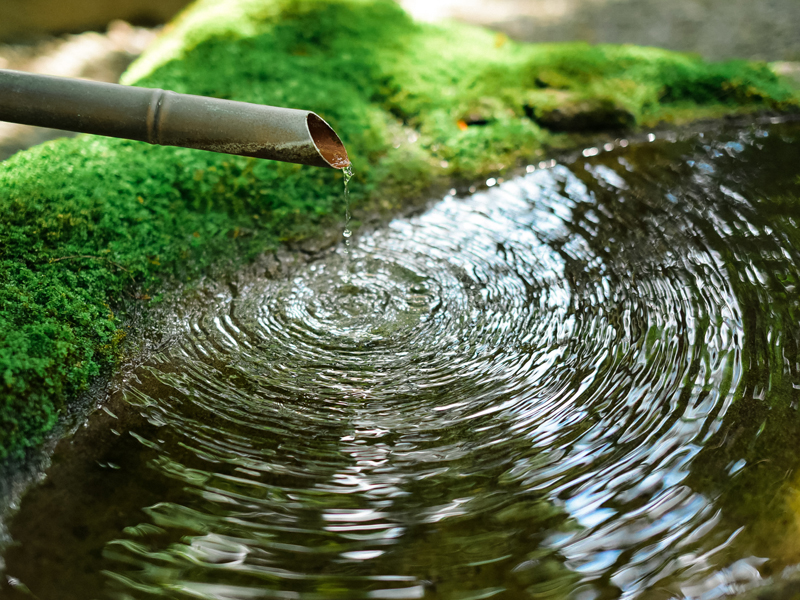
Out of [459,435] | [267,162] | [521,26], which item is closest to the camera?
[459,435]

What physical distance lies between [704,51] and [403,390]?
7.02m

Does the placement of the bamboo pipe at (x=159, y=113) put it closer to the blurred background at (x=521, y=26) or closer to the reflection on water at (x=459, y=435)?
the reflection on water at (x=459, y=435)

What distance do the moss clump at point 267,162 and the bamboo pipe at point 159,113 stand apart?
0.93 m

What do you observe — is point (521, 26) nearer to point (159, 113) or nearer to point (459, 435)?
point (159, 113)

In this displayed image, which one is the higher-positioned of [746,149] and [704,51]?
[704,51]

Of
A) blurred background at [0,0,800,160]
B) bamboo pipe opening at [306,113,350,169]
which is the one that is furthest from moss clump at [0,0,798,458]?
bamboo pipe opening at [306,113,350,169]

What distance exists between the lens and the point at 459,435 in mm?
2791

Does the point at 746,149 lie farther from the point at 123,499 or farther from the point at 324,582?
the point at 123,499

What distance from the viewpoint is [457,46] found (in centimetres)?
712

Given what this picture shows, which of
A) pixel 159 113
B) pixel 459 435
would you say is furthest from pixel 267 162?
pixel 459 435

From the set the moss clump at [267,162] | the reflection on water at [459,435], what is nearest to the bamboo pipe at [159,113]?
the moss clump at [267,162]

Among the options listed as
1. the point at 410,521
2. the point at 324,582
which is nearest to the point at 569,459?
the point at 410,521

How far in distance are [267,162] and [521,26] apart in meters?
5.43

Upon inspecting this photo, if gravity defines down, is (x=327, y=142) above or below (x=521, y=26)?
below
